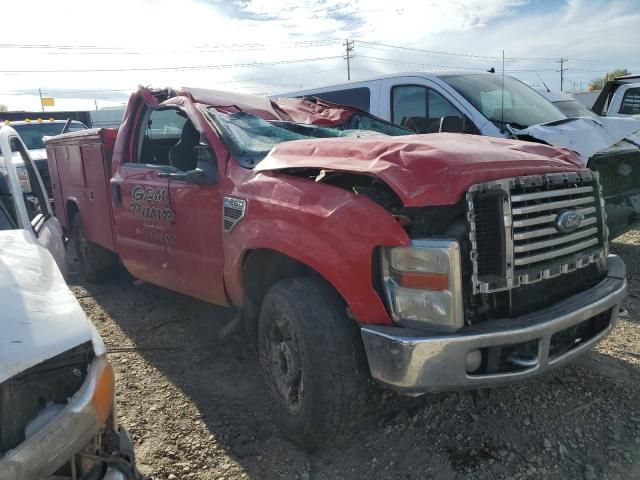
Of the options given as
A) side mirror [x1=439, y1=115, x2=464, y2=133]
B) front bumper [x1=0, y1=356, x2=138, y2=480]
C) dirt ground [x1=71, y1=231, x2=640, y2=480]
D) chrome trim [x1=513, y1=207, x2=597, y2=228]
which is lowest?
dirt ground [x1=71, y1=231, x2=640, y2=480]

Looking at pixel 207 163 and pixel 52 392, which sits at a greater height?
pixel 207 163

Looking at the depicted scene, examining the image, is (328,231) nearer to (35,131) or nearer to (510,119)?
(510,119)

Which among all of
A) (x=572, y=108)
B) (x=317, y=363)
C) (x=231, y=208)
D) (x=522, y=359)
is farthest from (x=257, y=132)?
(x=572, y=108)

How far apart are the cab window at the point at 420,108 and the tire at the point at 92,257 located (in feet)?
12.4

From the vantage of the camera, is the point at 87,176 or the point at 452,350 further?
the point at 87,176

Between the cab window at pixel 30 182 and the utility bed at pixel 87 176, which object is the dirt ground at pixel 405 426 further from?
the utility bed at pixel 87 176

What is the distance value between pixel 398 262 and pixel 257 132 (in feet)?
5.86

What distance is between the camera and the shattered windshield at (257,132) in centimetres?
335

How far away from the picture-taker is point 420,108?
6.33m

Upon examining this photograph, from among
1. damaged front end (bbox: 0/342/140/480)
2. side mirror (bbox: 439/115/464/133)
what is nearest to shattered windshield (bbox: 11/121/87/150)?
side mirror (bbox: 439/115/464/133)

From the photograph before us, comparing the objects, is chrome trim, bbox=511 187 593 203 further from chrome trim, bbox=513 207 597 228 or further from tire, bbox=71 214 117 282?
tire, bbox=71 214 117 282

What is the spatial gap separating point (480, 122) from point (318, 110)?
6.45 feet

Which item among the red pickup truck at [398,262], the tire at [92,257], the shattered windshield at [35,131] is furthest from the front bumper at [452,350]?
the shattered windshield at [35,131]

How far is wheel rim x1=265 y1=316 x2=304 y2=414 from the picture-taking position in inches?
105
